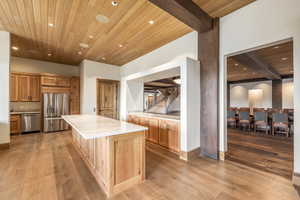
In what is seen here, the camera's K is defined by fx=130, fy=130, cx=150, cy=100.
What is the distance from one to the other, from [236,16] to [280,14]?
2.25ft

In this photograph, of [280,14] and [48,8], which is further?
[48,8]

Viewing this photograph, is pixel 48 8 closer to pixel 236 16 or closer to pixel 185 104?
pixel 185 104

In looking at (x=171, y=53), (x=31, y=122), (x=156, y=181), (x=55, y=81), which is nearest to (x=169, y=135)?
(x=156, y=181)

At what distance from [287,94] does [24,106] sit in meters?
12.9

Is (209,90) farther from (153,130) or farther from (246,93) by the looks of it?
(246,93)

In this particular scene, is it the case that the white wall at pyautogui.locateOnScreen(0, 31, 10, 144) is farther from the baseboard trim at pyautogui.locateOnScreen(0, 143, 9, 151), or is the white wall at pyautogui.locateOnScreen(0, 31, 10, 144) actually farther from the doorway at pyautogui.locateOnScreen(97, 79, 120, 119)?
the doorway at pyautogui.locateOnScreen(97, 79, 120, 119)

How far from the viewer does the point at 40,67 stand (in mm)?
5609

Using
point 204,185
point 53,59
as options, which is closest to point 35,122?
point 53,59

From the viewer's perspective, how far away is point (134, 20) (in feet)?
8.99

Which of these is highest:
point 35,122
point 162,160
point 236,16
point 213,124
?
point 236,16

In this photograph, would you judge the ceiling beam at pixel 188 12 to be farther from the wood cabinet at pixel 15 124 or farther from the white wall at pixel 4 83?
the wood cabinet at pixel 15 124

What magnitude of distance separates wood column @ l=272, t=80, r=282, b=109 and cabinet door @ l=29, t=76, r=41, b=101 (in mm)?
12012

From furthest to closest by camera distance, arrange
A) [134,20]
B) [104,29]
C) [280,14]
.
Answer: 1. [104,29]
2. [134,20]
3. [280,14]

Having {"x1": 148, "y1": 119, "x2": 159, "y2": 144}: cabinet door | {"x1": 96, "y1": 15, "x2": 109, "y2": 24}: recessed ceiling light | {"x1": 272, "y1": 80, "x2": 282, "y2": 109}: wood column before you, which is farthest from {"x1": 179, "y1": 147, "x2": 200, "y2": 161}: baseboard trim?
{"x1": 272, "y1": 80, "x2": 282, "y2": 109}: wood column
